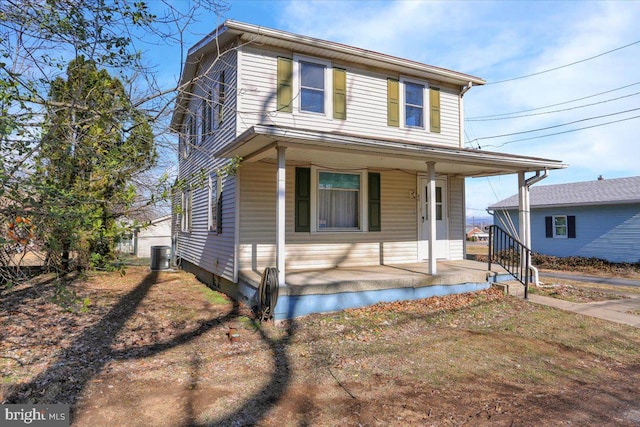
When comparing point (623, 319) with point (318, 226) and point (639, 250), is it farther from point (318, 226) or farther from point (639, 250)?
point (639, 250)

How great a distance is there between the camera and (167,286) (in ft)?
30.7

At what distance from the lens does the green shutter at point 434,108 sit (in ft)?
31.9

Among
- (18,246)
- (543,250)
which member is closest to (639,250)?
(543,250)

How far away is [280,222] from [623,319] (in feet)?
19.9

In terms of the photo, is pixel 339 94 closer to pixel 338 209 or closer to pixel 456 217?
pixel 338 209

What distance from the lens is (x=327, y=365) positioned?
4.36 meters

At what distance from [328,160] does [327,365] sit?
4.47m

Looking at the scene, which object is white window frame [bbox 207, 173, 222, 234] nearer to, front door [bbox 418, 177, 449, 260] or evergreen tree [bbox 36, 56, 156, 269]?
evergreen tree [bbox 36, 56, 156, 269]

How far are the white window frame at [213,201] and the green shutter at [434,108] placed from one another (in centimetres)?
567

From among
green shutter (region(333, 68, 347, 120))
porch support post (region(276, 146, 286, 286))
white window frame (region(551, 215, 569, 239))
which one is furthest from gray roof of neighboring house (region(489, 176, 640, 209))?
porch support post (region(276, 146, 286, 286))

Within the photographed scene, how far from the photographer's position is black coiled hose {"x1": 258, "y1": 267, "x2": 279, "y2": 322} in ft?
18.7

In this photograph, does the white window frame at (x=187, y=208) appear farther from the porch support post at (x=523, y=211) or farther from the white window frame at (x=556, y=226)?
the white window frame at (x=556, y=226)

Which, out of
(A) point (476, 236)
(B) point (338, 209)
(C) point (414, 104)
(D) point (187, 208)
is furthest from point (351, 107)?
(A) point (476, 236)

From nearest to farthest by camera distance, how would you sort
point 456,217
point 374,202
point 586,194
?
point 374,202
point 456,217
point 586,194
